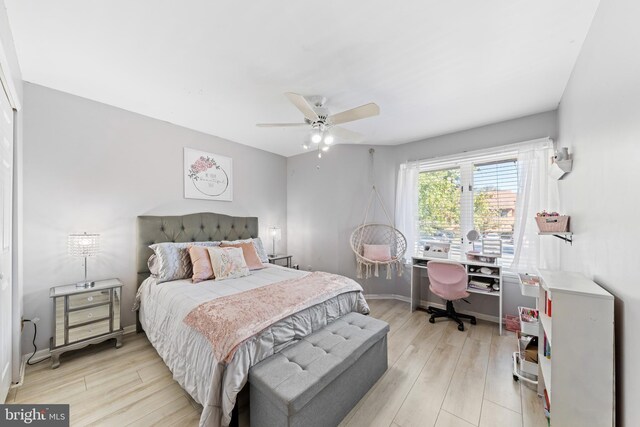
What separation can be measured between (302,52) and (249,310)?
74.1 inches

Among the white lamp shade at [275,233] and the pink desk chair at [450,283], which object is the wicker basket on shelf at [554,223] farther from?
the white lamp shade at [275,233]

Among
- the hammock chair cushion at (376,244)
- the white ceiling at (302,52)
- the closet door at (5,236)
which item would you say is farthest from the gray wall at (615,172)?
the closet door at (5,236)

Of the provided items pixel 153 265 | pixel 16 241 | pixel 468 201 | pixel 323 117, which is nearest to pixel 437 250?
pixel 468 201

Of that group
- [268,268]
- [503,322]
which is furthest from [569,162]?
[268,268]

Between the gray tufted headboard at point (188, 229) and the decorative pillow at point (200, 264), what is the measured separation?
1.67ft

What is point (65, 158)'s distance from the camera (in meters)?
2.37

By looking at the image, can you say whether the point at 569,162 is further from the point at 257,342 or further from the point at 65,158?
the point at 65,158

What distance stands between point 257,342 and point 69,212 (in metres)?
2.36

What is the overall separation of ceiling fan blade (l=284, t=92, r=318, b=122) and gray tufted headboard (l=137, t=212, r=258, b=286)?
82.9 inches

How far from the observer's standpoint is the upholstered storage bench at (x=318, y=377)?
1323mm

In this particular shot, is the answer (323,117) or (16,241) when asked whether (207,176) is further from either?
(323,117)

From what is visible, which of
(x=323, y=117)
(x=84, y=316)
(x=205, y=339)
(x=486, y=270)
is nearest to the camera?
(x=205, y=339)

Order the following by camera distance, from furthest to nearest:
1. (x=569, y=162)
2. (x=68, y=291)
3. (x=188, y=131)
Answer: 1. (x=188, y=131)
2. (x=68, y=291)
3. (x=569, y=162)

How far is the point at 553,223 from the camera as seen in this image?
78.8 inches
